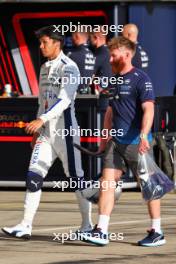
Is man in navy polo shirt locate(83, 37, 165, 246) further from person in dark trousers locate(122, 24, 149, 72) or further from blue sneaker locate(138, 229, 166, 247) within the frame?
person in dark trousers locate(122, 24, 149, 72)

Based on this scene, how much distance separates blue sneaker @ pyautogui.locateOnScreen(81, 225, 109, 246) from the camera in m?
9.77

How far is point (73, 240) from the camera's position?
10.3 metres

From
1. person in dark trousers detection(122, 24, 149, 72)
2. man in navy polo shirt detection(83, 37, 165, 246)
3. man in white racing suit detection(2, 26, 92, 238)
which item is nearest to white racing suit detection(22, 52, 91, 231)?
man in white racing suit detection(2, 26, 92, 238)

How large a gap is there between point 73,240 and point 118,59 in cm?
175

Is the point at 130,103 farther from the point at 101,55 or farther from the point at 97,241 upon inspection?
the point at 101,55

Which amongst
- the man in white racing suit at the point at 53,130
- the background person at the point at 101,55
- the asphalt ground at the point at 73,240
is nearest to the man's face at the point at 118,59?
the man in white racing suit at the point at 53,130

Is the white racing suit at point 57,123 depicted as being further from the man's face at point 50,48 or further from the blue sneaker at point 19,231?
the blue sneaker at point 19,231

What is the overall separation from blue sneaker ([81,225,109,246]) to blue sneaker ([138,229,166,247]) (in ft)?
1.05

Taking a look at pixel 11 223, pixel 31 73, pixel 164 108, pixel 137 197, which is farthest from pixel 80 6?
pixel 11 223

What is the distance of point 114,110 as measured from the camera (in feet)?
32.7

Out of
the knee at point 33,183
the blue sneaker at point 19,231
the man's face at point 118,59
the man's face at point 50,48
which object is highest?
the man's face at point 50,48

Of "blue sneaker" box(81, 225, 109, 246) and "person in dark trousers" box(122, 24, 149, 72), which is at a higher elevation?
"person in dark trousers" box(122, 24, 149, 72)

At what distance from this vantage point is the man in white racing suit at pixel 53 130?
10.3m

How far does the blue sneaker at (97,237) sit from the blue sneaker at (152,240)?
0.32 m
